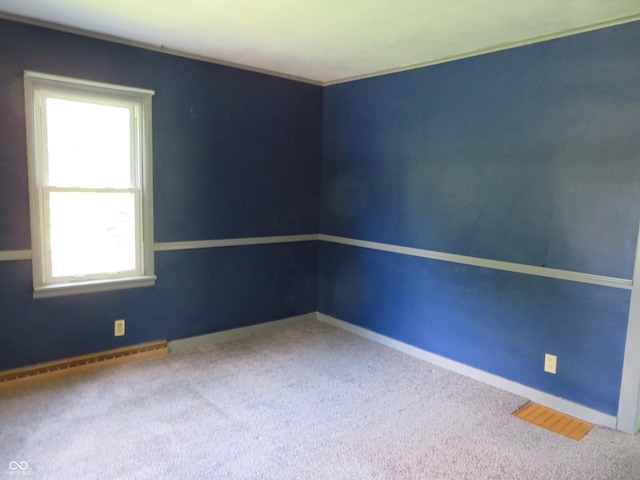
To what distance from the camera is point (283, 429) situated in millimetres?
2535

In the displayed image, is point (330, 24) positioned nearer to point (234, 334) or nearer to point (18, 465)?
point (234, 334)

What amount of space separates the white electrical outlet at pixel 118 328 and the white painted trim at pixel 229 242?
0.60 meters

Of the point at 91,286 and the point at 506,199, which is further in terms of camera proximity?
the point at 91,286

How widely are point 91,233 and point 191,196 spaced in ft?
2.55

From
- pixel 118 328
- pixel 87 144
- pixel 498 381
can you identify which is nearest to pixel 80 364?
pixel 118 328

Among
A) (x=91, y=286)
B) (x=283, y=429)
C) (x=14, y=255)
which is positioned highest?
(x=14, y=255)

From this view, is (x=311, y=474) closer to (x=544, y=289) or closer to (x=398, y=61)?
(x=544, y=289)

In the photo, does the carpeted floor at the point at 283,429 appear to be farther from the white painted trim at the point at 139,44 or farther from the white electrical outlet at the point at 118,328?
the white painted trim at the point at 139,44

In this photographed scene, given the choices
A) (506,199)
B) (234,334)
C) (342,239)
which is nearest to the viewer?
(506,199)

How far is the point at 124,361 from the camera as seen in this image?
11.0ft

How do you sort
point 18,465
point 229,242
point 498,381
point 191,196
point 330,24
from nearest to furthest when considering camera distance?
1. point 18,465
2. point 330,24
3. point 498,381
4. point 191,196
5. point 229,242

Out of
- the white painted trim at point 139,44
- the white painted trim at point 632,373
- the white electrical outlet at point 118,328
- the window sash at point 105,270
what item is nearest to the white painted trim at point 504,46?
the white painted trim at point 139,44

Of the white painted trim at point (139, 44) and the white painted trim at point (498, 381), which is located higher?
the white painted trim at point (139, 44)

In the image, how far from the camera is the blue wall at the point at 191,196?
2.90 meters
